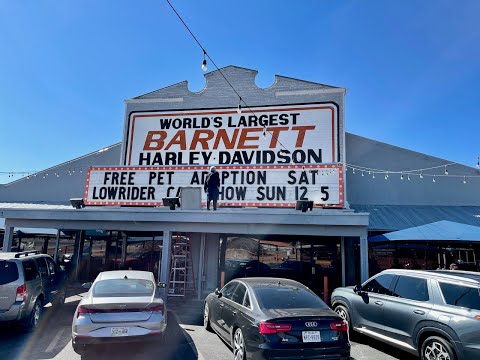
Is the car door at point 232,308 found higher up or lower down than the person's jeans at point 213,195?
lower down

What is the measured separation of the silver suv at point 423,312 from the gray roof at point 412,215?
560 cm

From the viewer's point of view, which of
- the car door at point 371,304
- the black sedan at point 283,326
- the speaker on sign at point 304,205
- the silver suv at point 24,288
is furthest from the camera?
the speaker on sign at point 304,205

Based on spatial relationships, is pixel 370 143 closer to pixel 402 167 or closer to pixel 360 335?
pixel 402 167

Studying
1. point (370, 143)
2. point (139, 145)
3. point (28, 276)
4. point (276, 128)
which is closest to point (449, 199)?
point (370, 143)

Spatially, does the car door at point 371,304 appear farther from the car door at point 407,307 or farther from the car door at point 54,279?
the car door at point 54,279

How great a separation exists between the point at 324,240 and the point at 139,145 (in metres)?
9.03

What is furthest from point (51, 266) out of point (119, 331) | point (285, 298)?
point (285, 298)

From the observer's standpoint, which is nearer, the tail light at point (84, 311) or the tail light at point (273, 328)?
the tail light at point (273, 328)

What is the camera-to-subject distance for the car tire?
314 inches

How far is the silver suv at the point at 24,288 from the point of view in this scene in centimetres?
749

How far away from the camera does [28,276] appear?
8094mm

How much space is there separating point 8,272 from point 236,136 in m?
10.0

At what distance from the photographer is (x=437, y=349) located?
574 centimetres

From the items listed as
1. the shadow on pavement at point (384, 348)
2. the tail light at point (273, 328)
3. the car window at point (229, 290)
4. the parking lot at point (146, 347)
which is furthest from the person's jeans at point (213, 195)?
the tail light at point (273, 328)
